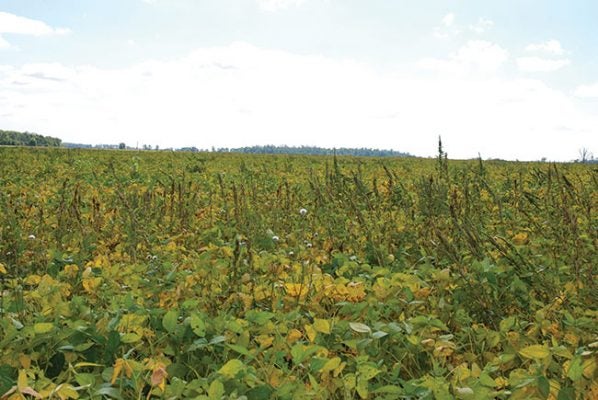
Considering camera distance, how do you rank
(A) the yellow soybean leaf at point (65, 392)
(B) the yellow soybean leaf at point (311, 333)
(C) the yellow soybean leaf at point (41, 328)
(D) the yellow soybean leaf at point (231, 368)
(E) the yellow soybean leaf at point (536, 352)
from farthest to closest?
(B) the yellow soybean leaf at point (311, 333), (C) the yellow soybean leaf at point (41, 328), (E) the yellow soybean leaf at point (536, 352), (D) the yellow soybean leaf at point (231, 368), (A) the yellow soybean leaf at point (65, 392)

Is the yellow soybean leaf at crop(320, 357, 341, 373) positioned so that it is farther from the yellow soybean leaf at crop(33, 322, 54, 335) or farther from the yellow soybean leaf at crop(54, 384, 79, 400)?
the yellow soybean leaf at crop(33, 322, 54, 335)

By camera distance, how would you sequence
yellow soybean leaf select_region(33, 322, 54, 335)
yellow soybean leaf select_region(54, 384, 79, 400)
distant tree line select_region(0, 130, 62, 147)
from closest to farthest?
yellow soybean leaf select_region(54, 384, 79, 400) → yellow soybean leaf select_region(33, 322, 54, 335) → distant tree line select_region(0, 130, 62, 147)

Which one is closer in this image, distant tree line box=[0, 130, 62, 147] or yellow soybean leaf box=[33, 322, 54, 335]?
yellow soybean leaf box=[33, 322, 54, 335]

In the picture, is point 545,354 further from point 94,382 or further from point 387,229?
point 387,229

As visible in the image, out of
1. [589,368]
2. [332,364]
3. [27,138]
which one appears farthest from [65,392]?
[27,138]

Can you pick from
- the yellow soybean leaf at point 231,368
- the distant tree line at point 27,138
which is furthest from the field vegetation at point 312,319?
the distant tree line at point 27,138

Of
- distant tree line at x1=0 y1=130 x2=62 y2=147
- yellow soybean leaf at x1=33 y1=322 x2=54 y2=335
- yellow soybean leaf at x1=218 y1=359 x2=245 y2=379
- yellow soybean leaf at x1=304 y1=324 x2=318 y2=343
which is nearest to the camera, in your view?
yellow soybean leaf at x1=218 y1=359 x2=245 y2=379

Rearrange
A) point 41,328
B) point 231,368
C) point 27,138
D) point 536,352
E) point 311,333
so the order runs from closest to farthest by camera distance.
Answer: point 231,368
point 536,352
point 41,328
point 311,333
point 27,138

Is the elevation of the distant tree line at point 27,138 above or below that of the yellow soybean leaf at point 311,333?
above

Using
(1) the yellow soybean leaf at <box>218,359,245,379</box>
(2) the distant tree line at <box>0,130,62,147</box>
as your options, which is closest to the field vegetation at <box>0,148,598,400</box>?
(1) the yellow soybean leaf at <box>218,359,245,379</box>

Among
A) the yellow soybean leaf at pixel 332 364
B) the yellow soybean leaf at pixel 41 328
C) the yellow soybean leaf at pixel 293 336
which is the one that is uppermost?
the yellow soybean leaf at pixel 41 328

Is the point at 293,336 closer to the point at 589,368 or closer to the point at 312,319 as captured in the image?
the point at 312,319

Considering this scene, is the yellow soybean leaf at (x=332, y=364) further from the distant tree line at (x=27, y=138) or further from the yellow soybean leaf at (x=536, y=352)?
the distant tree line at (x=27, y=138)

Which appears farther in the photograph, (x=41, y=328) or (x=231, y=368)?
(x=41, y=328)
